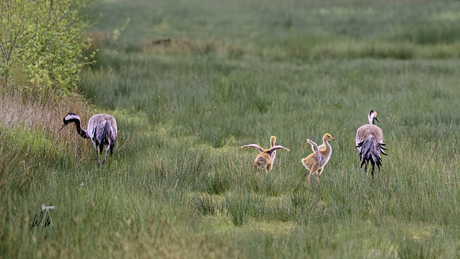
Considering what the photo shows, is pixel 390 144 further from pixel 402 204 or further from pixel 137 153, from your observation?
pixel 137 153

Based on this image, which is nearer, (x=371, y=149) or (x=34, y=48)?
(x=371, y=149)

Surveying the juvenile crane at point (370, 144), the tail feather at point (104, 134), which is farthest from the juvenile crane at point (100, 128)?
the juvenile crane at point (370, 144)

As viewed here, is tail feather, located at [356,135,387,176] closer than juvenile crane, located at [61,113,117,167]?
Yes

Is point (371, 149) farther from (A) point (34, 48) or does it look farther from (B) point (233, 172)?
(A) point (34, 48)

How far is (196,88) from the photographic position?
12117 mm

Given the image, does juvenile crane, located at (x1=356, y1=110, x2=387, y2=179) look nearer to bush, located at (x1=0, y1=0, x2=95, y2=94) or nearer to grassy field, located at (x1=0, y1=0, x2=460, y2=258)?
grassy field, located at (x1=0, y1=0, x2=460, y2=258)

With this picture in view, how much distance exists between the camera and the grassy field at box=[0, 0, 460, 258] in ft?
12.8

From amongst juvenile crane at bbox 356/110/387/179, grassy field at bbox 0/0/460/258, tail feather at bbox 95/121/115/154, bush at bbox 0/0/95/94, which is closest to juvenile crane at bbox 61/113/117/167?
tail feather at bbox 95/121/115/154

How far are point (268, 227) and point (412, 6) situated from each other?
28.0 metres

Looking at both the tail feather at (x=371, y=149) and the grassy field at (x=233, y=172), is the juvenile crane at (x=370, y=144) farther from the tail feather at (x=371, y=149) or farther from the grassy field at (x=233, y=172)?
the grassy field at (x=233, y=172)

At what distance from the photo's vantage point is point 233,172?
5914 millimetres

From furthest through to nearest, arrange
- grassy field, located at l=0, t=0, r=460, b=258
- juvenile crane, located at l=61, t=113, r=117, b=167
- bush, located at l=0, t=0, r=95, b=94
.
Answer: bush, located at l=0, t=0, r=95, b=94 < juvenile crane, located at l=61, t=113, r=117, b=167 < grassy field, located at l=0, t=0, r=460, b=258

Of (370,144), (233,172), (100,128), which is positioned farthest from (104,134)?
(370,144)

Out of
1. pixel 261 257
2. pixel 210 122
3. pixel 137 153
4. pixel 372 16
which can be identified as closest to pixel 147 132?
pixel 210 122
